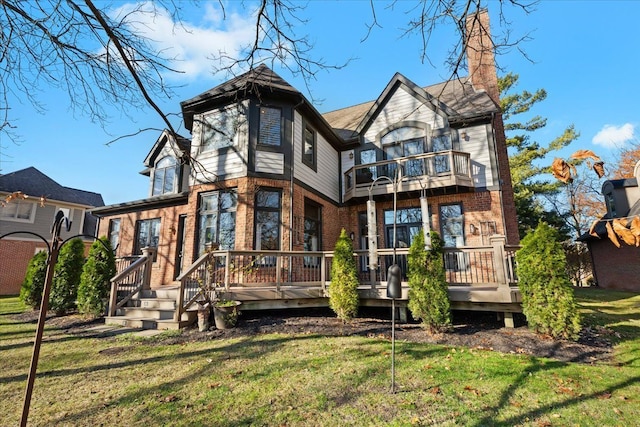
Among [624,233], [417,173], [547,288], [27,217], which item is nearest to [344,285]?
[547,288]

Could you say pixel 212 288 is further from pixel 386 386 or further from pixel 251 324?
pixel 386 386

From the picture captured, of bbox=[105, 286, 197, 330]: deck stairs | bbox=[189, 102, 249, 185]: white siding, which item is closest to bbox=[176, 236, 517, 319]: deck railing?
bbox=[105, 286, 197, 330]: deck stairs

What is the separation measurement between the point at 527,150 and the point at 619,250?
8777 mm

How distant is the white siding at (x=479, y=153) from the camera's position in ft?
35.6

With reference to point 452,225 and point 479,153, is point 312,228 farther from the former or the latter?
point 479,153

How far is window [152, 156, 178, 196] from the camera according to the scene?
527 inches

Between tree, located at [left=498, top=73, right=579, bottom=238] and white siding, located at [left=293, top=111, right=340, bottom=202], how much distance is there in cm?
1451

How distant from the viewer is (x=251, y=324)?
22.6ft

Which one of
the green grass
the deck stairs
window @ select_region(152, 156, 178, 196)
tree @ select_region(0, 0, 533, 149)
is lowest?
the green grass

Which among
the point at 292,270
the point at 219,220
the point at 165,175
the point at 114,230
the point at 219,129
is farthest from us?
the point at 114,230

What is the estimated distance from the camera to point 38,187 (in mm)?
21094

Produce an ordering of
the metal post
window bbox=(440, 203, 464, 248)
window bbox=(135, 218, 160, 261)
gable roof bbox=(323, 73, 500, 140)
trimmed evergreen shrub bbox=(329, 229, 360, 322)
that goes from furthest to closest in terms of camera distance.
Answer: window bbox=(135, 218, 160, 261) → gable roof bbox=(323, 73, 500, 140) → window bbox=(440, 203, 464, 248) → trimmed evergreen shrub bbox=(329, 229, 360, 322) → the metal post

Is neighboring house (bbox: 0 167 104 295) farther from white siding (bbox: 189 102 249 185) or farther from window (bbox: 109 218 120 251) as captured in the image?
white siding (bbox: 189 102 249 185)

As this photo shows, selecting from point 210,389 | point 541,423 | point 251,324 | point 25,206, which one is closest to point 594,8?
point 541,423
